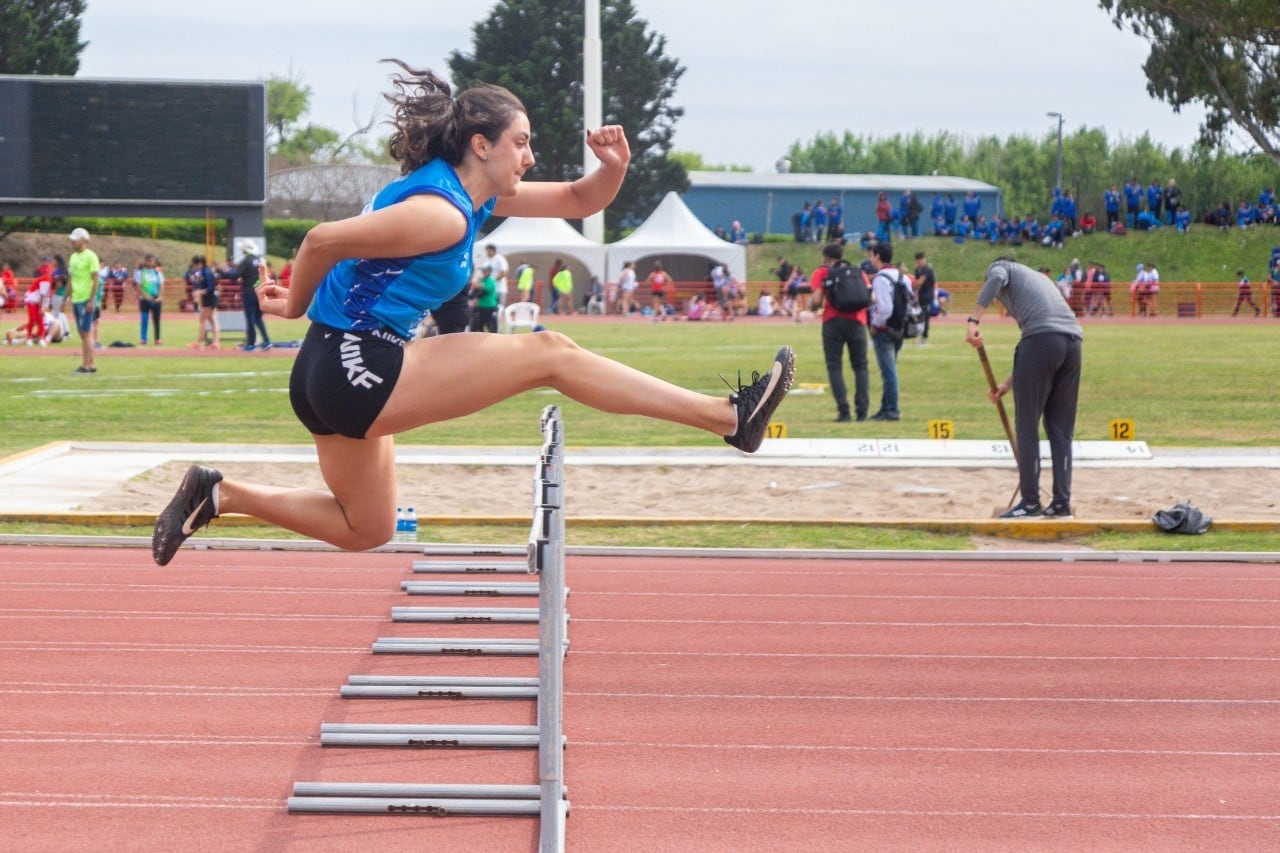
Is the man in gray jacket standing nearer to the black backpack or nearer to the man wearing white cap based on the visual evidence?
the black backpack

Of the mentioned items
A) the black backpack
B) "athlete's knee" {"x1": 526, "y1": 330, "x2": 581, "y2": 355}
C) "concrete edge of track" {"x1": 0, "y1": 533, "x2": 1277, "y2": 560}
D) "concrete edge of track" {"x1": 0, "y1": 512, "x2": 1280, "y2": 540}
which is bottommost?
"concrete edge of track" {"x1": 0, "y1": 533, "x2": 1277, "y2": 560}

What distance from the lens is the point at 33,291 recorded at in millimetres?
31125

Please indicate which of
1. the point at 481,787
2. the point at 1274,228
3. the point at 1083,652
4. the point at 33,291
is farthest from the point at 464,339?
the point at 1274,228

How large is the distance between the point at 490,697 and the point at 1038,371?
5572 millimetres

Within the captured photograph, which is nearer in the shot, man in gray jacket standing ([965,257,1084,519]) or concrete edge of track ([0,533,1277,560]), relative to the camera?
concrete edge of track ([0,533,1277,560])

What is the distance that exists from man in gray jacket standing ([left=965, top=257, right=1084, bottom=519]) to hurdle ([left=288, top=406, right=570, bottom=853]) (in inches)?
173

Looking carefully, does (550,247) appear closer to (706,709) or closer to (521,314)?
(521,314)

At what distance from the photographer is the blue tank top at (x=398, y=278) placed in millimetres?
4594

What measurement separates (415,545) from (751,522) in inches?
93.3

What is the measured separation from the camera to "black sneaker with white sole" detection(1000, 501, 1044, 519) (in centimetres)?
1071

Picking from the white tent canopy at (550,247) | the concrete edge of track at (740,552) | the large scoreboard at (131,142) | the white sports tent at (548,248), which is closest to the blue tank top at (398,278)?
the concrete edge of track at (740,552)

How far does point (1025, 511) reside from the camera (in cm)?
1073

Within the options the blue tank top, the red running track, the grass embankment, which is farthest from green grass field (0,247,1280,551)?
the blue tank top

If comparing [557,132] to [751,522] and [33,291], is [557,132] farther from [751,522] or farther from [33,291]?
[751,522]
